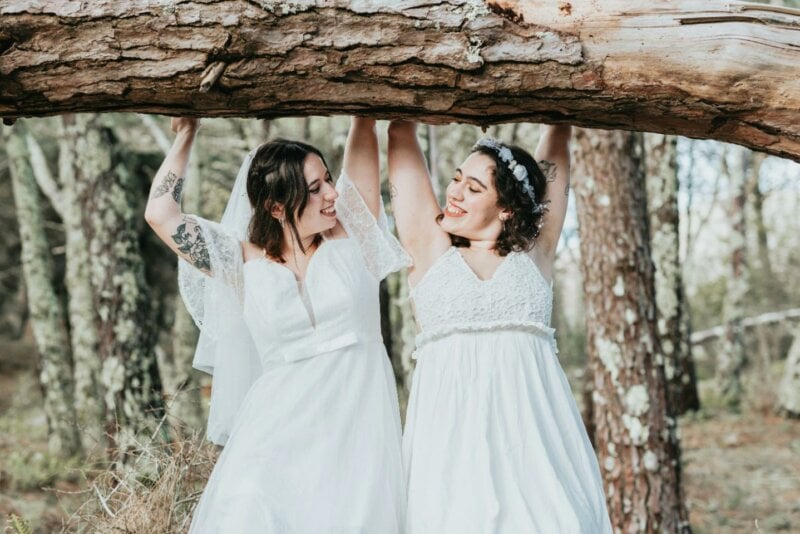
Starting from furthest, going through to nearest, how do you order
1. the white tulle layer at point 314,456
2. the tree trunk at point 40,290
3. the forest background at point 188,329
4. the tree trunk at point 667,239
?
the tree trunk at point 40,290
the tree trunk at point 667,239
the forest background at point 188,329
the white tulle layer at point 314,456

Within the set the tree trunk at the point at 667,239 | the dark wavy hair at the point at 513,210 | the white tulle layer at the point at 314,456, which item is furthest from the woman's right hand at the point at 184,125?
the tree trunk at the point at 667,239

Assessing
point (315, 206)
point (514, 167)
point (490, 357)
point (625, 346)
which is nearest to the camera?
point (490, 357)

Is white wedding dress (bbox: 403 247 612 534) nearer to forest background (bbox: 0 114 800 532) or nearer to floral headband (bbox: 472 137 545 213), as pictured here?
floral headband (bbox: 472 137 545 213)

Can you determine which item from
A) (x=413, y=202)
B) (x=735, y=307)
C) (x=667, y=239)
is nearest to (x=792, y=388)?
(x=735, y=307)

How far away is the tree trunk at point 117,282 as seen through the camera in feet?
21.8

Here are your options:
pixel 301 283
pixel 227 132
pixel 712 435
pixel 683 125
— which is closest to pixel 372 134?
pixel 301 283

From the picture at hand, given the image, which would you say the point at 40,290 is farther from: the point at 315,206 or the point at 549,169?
the point at 549,169

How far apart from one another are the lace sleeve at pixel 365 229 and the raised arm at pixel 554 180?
2.13ft

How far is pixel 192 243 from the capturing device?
3592mm

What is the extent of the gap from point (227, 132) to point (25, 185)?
4674 millimetres

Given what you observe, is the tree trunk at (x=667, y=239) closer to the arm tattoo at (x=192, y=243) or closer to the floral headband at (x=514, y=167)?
the floral headband at (x=514, y=167)

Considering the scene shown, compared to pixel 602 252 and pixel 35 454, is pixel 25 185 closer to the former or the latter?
pixel 35 454

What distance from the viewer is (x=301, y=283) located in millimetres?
3668

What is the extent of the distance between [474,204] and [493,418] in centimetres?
90
